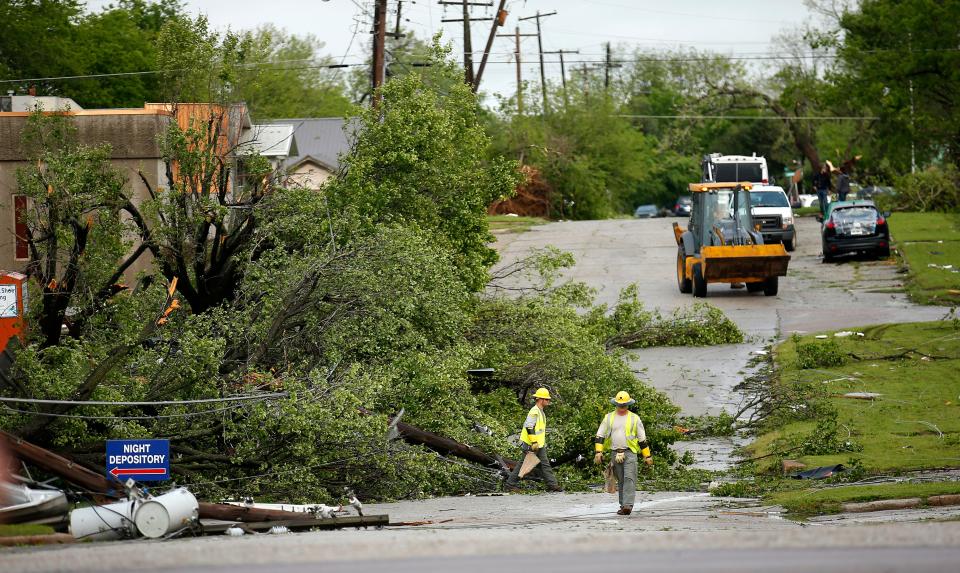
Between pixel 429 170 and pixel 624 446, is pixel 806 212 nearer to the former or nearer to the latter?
pixel 429 170

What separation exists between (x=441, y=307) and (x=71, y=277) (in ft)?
17.8

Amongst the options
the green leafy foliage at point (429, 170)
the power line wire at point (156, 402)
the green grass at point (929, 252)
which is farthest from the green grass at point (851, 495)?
the green grass at point (929, 252)

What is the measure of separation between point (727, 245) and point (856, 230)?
28.8 feet

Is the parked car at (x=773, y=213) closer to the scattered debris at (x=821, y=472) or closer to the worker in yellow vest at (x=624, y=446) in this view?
the scattered debris at (x=821, y=472)

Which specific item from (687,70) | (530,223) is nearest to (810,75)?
(687,70)

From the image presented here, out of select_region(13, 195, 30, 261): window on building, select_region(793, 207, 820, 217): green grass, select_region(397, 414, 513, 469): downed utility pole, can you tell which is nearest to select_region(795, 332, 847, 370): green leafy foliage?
select_region(397, 414, 513, 469): downed utility pole

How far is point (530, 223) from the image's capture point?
52656mm

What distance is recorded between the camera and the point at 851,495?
46.2 feet

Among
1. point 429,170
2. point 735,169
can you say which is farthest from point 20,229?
point 735,169

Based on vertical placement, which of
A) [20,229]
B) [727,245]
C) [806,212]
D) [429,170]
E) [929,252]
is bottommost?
[806,212]

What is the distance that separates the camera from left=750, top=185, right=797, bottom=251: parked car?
134 feet

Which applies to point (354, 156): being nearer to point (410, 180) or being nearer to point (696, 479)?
point (410, 180)

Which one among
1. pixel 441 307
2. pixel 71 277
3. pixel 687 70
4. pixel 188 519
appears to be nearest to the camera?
pixel 188 519

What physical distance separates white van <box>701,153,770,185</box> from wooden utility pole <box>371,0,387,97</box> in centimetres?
1978
